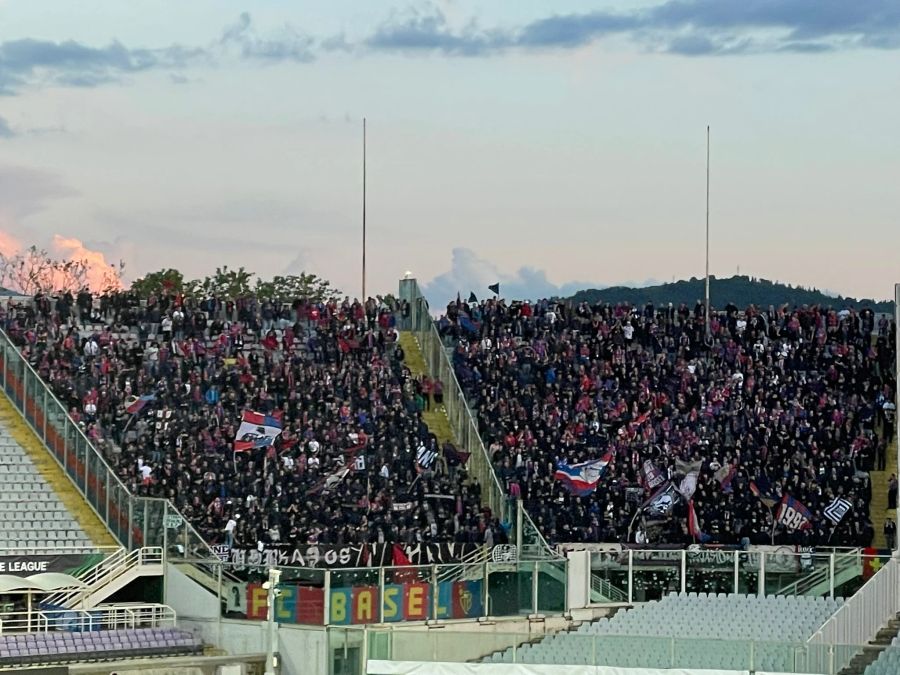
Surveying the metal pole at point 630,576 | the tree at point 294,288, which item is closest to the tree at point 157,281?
the tree at point 294,288

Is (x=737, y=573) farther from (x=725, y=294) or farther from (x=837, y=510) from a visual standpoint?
(x=725, y=294)

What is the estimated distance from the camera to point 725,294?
425 ft

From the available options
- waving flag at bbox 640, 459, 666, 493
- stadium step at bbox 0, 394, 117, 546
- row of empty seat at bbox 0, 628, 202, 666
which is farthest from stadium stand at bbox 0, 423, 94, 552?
waving flag at bbox 640, 459, 666, 493

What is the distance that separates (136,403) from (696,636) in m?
15.7

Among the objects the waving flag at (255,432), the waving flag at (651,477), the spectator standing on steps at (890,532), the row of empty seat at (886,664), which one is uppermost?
the waving flag at (255,432)

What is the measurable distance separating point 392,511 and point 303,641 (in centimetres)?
1016

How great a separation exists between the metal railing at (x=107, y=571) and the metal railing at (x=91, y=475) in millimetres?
389

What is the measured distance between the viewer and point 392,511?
50.2 meters

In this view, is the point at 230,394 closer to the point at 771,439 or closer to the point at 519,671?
the point at 771,439

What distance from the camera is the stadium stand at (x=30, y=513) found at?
152 ft

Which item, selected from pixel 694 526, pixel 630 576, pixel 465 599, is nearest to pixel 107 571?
pixel 465 599

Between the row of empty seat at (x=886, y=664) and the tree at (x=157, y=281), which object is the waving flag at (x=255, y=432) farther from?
the tree at (x=157, y=281)

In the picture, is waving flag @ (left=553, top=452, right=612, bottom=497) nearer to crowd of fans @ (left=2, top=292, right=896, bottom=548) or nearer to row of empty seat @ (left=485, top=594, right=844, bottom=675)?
crowd of fans @ (left=2, top=292, right=896, bottom=548)

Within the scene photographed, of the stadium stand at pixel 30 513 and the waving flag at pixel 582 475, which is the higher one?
the waving flag at pixel 582 475
